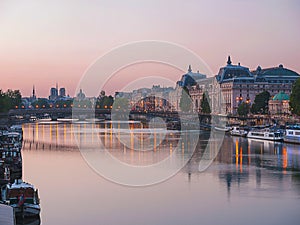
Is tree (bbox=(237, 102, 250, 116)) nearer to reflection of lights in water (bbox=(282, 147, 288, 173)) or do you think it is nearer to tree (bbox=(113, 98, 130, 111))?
reflection of lights in water (bbox=(282, 147, 288, 173))

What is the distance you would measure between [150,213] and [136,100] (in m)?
132

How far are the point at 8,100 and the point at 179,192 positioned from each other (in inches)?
2057

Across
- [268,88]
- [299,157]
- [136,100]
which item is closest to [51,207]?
[299,157]

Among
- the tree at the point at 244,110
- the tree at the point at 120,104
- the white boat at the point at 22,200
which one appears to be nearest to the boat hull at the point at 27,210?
the white boat at the point at 22,200

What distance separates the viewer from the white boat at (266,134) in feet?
146

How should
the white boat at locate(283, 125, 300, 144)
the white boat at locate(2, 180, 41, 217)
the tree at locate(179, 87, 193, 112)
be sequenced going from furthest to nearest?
the tree at locate(179, 87, 193, 112) → the white boat at locate(283, 125, 300, 144) → the white boat at locate(2, 180, 41, 217)

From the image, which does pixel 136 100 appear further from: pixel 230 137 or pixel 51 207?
pixel 51 207

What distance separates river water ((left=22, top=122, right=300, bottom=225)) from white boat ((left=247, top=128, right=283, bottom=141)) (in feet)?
30.8

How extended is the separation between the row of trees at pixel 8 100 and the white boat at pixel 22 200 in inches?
1780

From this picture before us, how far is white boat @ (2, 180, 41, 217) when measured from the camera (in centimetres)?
1828

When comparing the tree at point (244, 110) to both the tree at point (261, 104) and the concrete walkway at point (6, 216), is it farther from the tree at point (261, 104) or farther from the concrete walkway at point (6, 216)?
the concrete walkway at point (6, 216)

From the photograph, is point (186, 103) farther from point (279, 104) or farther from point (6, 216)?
point (6, 216)

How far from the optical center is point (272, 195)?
853 inches

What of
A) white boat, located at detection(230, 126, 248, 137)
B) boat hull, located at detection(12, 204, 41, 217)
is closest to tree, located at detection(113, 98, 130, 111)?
white boat, located at detection(230, 126, 248, 137)
